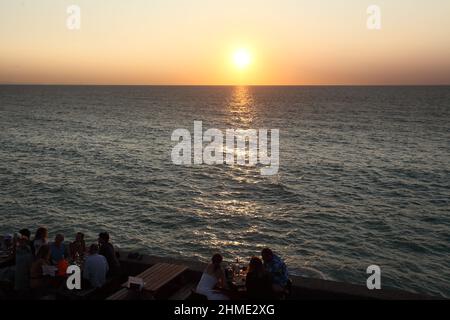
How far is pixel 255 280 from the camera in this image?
26.1 feet

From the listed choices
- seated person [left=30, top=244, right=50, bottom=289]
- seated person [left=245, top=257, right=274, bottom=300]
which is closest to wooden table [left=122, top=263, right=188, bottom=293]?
seated person [left=30, top=244, right=50, bottom=289]

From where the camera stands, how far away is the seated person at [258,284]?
26.1 ft

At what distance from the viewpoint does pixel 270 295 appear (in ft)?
26.2

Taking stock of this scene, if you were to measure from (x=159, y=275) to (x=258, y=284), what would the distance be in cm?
240

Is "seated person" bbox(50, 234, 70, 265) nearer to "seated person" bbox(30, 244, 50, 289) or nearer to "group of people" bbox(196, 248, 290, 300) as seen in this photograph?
"seated person" bbox(30, 244, 50, 289)

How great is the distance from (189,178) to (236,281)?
88.8ft

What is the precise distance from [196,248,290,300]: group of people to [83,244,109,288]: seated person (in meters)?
2.30

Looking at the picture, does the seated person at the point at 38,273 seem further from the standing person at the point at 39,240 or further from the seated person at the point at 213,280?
the seated person at the point at 213,280

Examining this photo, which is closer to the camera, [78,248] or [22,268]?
[22,268]

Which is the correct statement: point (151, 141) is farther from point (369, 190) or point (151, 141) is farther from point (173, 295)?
point (173, 295)

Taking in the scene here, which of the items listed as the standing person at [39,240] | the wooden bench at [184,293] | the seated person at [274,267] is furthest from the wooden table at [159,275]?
the standing person at [39,240]

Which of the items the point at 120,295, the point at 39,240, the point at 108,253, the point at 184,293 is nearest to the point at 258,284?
the point at 184,293

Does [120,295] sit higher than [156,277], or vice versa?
[156,277]

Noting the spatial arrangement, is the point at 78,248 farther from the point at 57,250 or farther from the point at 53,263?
the point at 53,263
